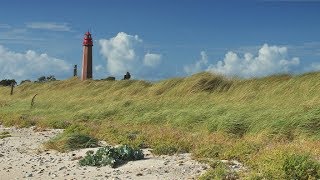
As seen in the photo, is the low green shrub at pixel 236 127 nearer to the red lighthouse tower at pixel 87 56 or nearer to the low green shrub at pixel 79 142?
the low green shrub at pixel 79 142

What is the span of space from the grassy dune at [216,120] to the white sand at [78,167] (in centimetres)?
37

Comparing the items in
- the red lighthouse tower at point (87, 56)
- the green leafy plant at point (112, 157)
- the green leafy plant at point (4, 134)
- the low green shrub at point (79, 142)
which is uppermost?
the red lighthouse tower at point (87, 56)

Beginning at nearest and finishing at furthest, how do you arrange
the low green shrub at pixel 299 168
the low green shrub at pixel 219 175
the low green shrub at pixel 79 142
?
the low green shrub at pixel 299 168, the low green shrub at pixel 219 175, the low green shrub at pixel 79 142

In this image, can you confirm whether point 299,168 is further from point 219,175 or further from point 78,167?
point 78,167

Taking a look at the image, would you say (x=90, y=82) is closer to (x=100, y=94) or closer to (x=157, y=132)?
(x=100, y=94)

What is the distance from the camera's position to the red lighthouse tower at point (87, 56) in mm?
45344

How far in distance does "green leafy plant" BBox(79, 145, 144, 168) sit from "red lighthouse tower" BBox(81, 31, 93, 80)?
114ft

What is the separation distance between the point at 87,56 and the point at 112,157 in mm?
35842

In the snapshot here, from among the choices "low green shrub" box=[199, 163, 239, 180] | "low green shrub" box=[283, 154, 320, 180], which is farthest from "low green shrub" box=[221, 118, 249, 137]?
"low green shrub" box=[283, 154, 320, 180]

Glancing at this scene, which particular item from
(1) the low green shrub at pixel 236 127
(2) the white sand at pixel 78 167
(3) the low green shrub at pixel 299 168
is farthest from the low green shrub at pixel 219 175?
(1) the low green shrub at pixel 236 127

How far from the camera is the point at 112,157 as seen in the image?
34.4 feet

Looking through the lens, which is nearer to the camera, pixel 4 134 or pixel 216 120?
pixel 216 120

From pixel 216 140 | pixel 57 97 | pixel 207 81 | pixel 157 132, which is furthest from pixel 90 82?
pixel 216 140

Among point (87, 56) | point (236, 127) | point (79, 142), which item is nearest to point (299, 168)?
Answer: point (236, 127)
